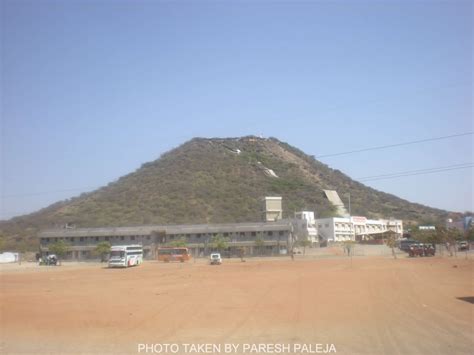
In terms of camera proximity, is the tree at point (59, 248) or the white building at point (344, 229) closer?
the tree at point (59, 248)

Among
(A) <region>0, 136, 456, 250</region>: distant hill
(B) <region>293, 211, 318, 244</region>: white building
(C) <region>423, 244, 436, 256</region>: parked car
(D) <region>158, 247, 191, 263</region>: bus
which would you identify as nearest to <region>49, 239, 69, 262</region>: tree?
(A) <region>0, 136, 456, 250</region>: distant hill

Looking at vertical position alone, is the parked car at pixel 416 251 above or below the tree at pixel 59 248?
below

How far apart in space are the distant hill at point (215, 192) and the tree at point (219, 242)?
78.0ft

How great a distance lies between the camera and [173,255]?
72.9 metres

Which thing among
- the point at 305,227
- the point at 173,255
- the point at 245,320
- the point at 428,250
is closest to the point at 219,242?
the point at 173,255

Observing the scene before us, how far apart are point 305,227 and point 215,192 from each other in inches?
1255

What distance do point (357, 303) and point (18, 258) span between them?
73.6 meters

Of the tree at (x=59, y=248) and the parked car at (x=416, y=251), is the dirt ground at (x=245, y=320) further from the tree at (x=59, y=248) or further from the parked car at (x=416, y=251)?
the tree at (x=59, y=248)

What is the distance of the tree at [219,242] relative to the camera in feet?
267

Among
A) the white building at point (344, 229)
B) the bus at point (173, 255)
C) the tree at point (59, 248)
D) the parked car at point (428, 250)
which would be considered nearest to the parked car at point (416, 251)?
the parked car at point (428, 250)

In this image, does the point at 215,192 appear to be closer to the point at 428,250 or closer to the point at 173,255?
the point at 173,255

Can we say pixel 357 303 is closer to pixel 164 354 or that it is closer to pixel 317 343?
pixel 317 343

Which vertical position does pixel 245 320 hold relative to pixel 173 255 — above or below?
above

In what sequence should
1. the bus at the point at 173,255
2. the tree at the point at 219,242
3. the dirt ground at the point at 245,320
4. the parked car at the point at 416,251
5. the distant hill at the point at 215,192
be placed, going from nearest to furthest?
the dirt ground at the point at 245,320, the parked car at the point at 416,251, the bus at the point at 173,255, the tree at the point at 219,242, the distant hill at the point at 215,192
